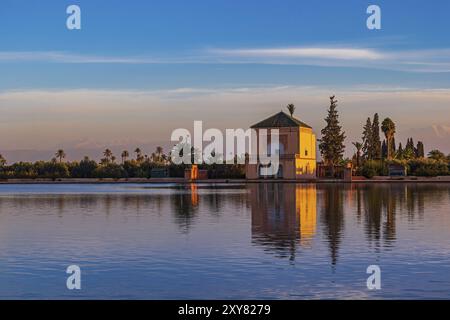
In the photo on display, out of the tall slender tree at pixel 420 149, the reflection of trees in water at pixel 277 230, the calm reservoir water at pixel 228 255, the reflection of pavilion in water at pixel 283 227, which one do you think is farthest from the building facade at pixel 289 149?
the calm reservoir water at pixel 228 255

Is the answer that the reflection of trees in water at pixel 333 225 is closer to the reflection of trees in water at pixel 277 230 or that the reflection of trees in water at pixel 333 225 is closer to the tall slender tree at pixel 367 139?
the reflection of trees in water at pixel 277 230

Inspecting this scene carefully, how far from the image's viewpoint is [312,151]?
390 feet

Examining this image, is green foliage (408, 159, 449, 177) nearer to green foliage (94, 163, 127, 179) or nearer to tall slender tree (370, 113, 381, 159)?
tall slender tree (370, 113, 381, 159)

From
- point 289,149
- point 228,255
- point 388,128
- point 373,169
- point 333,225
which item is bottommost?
point 228,255

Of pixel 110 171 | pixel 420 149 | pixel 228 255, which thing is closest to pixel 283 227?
pixel 228 255

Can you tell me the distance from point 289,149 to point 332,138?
24.7 ft

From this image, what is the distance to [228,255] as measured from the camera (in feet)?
63.2

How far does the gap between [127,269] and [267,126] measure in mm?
96541

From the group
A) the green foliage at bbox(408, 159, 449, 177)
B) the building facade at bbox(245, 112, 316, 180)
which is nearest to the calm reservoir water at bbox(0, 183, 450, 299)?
the building facade at bbox(245, 112, 316, 180)

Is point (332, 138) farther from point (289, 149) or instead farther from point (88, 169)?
point (88, 169)

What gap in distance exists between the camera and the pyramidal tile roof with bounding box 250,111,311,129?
11275 cm

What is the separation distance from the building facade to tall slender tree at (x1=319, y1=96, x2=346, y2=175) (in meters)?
3.20
